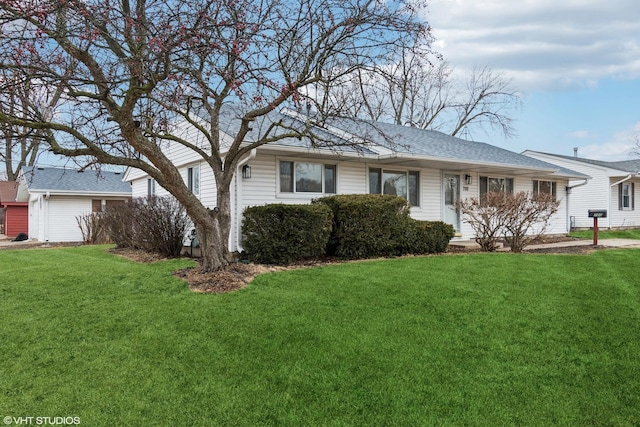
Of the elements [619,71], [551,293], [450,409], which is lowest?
[450,409]

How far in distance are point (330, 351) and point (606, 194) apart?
71.1 feet

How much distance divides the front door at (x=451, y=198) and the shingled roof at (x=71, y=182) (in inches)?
603

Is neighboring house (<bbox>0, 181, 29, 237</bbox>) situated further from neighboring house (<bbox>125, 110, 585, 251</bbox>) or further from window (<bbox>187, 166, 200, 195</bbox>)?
window (<bbox>187, 166, 200, 195</bbox>)

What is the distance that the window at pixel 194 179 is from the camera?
11.8 meters

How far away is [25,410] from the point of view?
3.07 metres

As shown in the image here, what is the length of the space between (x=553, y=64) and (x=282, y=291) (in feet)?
48.7

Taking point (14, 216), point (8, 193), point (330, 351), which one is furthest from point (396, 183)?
point (8, 193)

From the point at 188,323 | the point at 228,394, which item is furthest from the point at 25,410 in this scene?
the point at 188,323

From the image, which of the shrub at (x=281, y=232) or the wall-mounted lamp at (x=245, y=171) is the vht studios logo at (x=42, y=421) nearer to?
the shrub at (x=281, y=232)

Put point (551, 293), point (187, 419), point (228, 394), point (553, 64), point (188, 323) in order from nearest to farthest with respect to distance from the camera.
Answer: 1. point (187, 419)
2. point (228, 394)
3. point (188, 323)
4. point (551, 293)
5. point (553, 64)

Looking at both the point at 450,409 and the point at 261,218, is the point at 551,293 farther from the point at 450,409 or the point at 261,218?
the point at 261,218

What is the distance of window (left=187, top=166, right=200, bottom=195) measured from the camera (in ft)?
38.8

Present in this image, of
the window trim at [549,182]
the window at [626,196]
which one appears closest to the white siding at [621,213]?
the window at [626,196]

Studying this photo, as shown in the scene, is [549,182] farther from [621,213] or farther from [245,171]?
[245,171]
